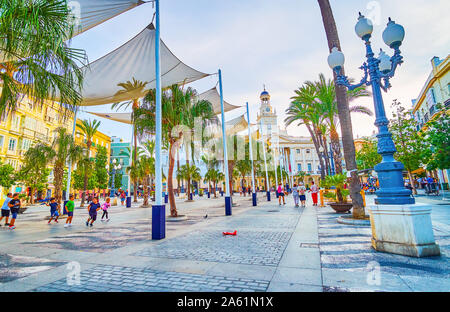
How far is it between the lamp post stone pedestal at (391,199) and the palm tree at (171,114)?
24.6ft

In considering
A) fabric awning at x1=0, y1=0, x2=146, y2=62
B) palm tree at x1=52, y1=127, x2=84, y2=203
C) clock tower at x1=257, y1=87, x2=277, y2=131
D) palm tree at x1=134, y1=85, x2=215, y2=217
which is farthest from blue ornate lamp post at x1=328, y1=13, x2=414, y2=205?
clock tower at x1=257, y1=87, x2=277, y2=131

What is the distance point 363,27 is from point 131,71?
11331 mm

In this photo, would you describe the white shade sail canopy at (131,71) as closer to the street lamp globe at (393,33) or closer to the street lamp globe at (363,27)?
the street lamp globe at (363,27)

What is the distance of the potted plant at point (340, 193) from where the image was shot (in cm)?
1160

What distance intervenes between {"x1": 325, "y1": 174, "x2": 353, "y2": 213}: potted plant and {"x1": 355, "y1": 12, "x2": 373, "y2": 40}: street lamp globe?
7657 mm

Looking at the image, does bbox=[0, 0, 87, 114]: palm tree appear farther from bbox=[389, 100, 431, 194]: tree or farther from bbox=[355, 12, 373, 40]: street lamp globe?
bbox=[389, 100, 431, 194]: tree

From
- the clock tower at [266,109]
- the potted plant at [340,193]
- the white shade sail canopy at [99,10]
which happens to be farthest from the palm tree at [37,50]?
the clock tower at [266,109]

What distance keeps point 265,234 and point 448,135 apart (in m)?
14.9

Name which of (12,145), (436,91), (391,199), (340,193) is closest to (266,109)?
(436,91)

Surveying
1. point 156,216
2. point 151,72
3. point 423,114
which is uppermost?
point 423,114

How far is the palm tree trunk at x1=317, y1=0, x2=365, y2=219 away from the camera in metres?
8.92
